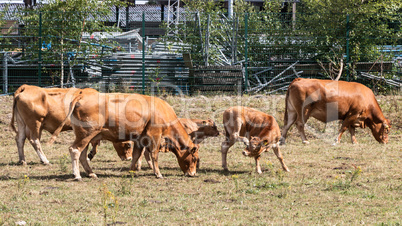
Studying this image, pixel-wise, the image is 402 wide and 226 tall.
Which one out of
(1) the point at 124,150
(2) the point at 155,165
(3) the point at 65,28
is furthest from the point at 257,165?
(3) the point at 65,28

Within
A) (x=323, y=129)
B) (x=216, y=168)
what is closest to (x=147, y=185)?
(x=216, y=168)

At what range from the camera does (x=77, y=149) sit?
8.40 metres

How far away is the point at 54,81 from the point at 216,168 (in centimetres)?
926

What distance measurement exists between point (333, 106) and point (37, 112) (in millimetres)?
6939

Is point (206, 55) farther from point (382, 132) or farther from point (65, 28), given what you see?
point (382, 132)

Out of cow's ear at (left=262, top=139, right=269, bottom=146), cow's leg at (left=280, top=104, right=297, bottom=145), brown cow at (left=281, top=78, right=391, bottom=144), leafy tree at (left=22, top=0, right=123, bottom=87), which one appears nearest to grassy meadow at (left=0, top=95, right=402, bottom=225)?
cow's ear at (left=262, top=139, right=269, bottom=146)

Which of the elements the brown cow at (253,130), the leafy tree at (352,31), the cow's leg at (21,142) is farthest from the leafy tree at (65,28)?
the brown cow at (253,130)

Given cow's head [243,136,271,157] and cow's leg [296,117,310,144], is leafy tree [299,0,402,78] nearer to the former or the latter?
cow's leg [296,117,310,144]

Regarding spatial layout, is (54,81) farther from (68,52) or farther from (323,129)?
(323,129)

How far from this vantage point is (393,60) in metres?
18.1

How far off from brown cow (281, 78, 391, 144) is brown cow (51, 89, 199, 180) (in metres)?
4.20

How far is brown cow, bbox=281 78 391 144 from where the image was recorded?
496 inches

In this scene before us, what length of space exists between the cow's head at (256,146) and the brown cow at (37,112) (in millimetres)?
2746

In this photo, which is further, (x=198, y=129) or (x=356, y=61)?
(x=356, y=61)
